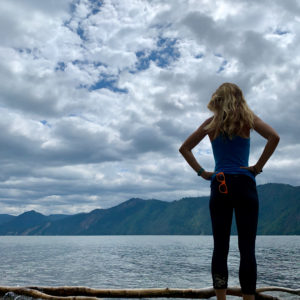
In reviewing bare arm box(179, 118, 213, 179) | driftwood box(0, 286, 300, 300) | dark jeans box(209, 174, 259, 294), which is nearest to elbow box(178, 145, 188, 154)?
bare arm box(179, 118, 213, 179)

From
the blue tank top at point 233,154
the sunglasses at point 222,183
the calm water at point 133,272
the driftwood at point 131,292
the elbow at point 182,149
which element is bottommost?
the calm water at point 133,272

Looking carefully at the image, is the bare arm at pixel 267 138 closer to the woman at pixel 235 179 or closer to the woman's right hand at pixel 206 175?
the woman at pixel 235 179

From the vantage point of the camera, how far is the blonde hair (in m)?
4.75

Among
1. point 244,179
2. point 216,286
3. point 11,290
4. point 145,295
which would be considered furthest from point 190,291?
point 11,290

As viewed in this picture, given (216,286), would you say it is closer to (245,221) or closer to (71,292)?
(245,221)

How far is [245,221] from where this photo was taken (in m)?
4.64

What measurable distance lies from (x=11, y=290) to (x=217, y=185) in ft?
15.5

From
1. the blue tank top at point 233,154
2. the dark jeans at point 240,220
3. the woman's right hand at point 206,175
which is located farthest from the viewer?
the woman's right hand at point 206,175

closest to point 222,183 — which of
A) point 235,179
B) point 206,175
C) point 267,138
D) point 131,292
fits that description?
point 235,179

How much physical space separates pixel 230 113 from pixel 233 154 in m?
0.59

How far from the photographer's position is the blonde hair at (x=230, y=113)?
4.75m

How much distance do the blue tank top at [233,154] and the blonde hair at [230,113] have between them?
9 cm

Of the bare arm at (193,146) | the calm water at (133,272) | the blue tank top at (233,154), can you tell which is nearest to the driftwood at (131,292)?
the calm water at (133,272)

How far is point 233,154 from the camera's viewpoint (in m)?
4.77
